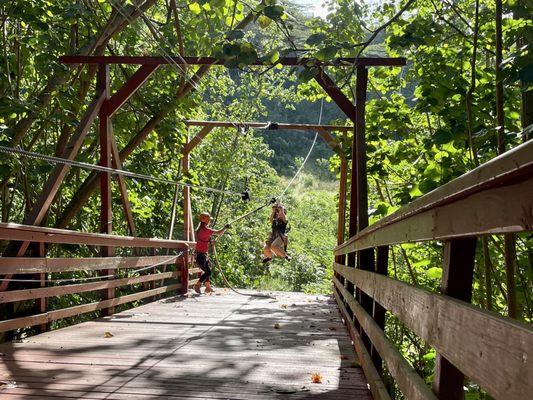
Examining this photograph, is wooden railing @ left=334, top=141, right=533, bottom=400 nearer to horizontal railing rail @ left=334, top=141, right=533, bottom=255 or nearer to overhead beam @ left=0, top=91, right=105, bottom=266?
horizontal railing rail @ left=334, top=141, right=533, bottom=255

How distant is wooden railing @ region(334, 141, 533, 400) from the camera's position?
3.74 feet

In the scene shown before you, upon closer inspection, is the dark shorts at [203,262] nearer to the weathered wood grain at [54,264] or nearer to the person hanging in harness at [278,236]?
the weathered wood grain at [54,264]

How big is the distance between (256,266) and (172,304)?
56.5ft

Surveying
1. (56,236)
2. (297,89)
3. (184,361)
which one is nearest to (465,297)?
(184,361)

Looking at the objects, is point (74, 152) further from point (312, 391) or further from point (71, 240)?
point (312, 391)

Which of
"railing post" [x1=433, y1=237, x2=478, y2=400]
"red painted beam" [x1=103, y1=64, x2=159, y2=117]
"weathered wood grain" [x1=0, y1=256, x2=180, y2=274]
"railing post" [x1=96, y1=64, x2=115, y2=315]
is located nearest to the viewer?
"railing post" [x1=433, y1=237, x2=478, y2=400]

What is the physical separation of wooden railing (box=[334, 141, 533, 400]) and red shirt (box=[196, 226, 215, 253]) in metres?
9.21

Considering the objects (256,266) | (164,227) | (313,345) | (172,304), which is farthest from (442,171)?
(256,266)

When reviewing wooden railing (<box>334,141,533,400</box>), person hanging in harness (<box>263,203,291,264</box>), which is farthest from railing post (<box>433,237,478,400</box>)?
person hanging in harness (<box>263,203,291,264</box>)

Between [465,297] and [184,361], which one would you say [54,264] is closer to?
[184,361]

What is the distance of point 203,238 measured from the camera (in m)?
12.3

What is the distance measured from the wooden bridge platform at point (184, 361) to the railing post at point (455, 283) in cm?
219

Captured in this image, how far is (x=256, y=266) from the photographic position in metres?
27.6

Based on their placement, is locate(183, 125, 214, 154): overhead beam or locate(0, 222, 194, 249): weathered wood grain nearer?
locate(0, 222, 194, 249): weathered wood grain
